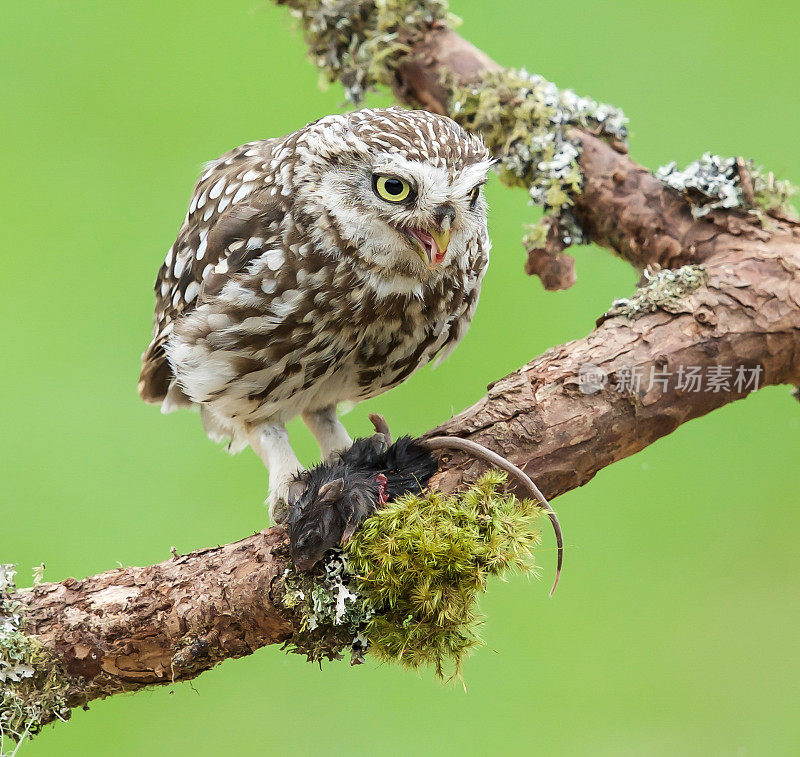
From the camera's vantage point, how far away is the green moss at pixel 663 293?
161 centimetres

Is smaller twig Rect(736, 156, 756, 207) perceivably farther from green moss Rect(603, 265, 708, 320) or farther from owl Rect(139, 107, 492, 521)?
owl Rect(139, 107, 492, 521)

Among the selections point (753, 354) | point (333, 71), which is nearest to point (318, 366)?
point (753, 354)

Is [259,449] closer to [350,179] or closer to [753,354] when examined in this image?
[350,179]

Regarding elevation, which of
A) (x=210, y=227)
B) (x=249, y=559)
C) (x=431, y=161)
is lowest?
(x=249, y=559)

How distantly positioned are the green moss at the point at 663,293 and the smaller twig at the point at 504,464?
16.8 inches

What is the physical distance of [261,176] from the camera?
150 cm

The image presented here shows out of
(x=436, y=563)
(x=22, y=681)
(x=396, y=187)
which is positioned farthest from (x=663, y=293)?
(x=22, y=681)

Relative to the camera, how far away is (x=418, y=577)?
3.99 feet

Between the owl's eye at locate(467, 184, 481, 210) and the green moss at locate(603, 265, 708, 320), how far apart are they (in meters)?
0.40

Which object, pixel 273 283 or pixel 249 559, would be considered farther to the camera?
pixel 273 283

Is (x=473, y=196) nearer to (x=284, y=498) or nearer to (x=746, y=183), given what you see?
(x=284, y=498)

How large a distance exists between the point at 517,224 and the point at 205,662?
81.1 inches

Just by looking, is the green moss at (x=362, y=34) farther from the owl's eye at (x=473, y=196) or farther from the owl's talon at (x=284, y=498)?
the owl's talon at (x=284, y=498)

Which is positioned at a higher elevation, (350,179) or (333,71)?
(333,71)
